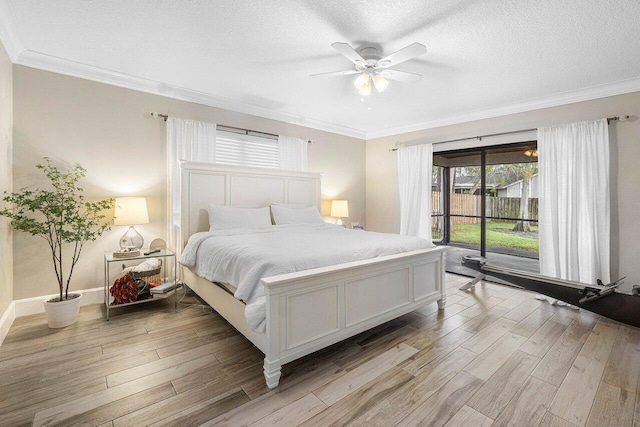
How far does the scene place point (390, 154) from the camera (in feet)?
18.2

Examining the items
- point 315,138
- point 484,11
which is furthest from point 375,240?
point 315,138

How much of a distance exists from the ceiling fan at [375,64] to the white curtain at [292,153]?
198 cm

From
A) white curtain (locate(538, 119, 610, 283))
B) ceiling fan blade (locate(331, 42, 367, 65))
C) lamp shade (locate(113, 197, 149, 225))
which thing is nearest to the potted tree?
lamp shade (locate(113, 197, 149, 225))

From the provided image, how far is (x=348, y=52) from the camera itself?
2.30m

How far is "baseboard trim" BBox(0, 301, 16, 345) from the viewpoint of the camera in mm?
2338

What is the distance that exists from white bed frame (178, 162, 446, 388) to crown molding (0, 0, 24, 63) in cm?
166

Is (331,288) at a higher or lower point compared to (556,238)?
lower

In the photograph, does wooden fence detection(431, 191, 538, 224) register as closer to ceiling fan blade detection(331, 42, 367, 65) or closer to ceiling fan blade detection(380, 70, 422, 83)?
ceiling fan blade detection(380, 70, 422, 83)

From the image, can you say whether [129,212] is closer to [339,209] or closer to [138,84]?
[138,84]

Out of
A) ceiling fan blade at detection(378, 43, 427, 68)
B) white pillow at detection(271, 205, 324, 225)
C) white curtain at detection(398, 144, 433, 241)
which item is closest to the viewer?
ceiling fan blade at detection(378, 43, 427, 68)

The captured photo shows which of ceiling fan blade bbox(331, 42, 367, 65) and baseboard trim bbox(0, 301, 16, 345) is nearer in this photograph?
ceiling fan blade bbox(331, 42, 367, 65)

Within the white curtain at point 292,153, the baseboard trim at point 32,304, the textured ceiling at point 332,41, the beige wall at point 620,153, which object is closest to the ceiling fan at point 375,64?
the textured ceiling at point 332,41

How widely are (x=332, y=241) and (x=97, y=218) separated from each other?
253 centimetres

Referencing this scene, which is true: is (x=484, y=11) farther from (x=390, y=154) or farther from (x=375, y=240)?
(x=390, y=154)
